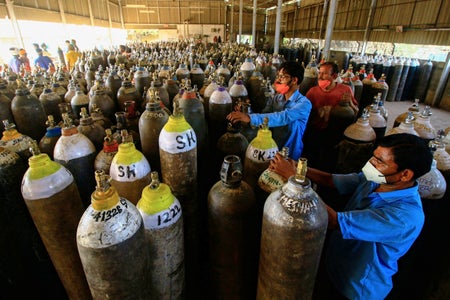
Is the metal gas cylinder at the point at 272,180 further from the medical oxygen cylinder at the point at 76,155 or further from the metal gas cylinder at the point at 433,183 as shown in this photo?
the medical oxygen cylinder at the point at 76,155

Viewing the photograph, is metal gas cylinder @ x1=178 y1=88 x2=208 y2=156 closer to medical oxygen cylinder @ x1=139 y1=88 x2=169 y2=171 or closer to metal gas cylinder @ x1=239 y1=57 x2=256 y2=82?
medical oxygen cylinder @ x1=139 y1=88 x2=169 y2=171

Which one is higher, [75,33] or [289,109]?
[75,33]

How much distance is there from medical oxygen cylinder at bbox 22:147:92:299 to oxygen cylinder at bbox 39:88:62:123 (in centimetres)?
192

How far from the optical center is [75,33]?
1661cm

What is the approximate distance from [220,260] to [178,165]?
675 mm

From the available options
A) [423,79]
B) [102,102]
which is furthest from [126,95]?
[423,79]

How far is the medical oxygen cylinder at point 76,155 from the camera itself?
5.58ft

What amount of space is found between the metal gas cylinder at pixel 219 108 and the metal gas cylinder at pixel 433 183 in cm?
177

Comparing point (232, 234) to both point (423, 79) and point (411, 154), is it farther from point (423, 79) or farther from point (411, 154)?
point (423, 79)

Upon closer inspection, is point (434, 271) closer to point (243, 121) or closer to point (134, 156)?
point (243, 121)

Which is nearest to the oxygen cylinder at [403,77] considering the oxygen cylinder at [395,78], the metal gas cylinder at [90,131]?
the oxygen cylinder at [395,78]

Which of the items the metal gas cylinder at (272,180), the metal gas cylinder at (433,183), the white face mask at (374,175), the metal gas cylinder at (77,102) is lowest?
the metal gas cylinder at (433,183)

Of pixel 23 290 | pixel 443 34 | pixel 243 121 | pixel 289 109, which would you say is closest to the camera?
pixel 23 290

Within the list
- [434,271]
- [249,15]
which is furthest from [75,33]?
[434,271]
